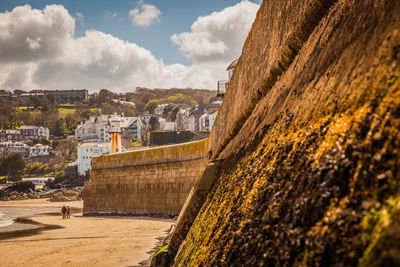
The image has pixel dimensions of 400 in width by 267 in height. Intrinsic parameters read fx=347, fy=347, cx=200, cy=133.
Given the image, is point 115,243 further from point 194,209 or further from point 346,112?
point 346,112

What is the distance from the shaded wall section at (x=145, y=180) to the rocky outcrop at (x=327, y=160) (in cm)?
1271

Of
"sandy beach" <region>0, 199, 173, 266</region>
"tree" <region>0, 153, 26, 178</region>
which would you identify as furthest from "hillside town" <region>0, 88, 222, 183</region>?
"sandy beach" <region>0, 199, 173, 266</region>

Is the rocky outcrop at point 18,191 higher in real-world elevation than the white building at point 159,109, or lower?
lower

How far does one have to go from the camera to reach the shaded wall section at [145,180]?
18.8m

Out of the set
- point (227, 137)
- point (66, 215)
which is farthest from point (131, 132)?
point (227, 137)

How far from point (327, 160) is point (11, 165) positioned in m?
95.9

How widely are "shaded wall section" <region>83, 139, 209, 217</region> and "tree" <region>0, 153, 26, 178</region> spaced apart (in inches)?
2679

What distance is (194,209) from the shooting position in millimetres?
6215

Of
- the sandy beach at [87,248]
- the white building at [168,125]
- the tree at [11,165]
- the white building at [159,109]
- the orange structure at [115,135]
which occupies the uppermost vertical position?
the white building at [159,109]

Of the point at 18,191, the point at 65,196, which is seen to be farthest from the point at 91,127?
the point at 65,196

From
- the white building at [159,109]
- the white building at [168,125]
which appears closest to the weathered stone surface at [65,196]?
the white building at [168,125]

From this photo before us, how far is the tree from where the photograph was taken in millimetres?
85000

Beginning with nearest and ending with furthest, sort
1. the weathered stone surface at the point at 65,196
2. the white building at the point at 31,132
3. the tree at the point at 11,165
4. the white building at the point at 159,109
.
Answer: the weathered stone surface at the point at 65,196 < the tree at the point at 11,165 < the white building at the point at 31,132 < the white building at the point at 159,109

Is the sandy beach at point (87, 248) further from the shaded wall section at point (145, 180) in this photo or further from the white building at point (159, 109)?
the white building at point (159, 109)
